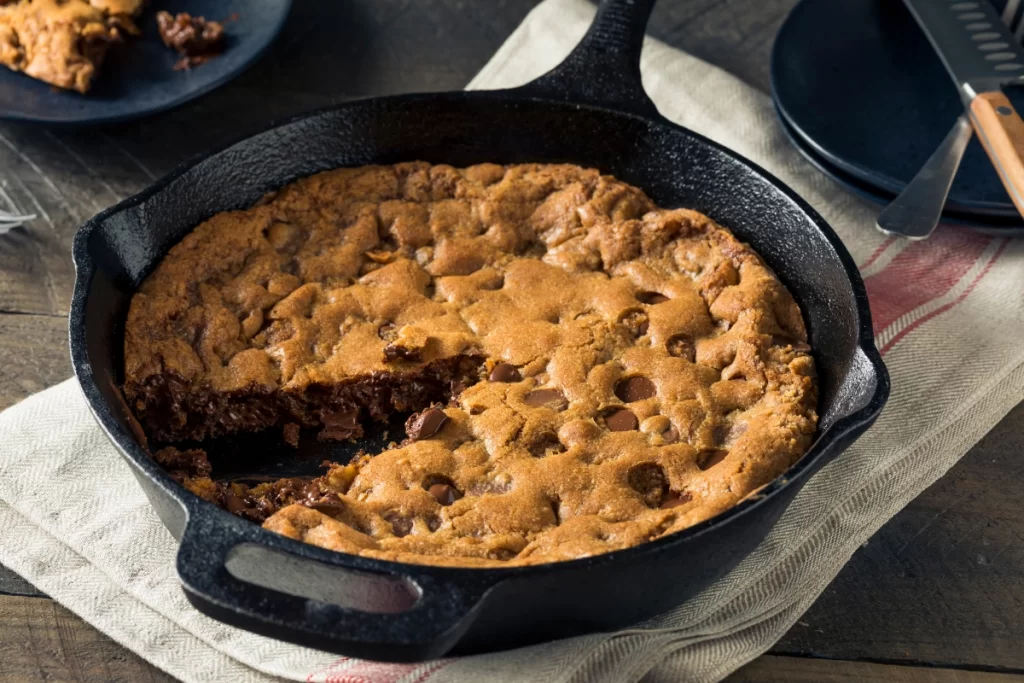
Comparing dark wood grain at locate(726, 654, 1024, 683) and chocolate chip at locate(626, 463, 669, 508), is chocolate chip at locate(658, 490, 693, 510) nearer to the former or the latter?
chocolate chip at locate(626, 463, 669, 508)

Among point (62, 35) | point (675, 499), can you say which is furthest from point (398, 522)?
point (62, 35)

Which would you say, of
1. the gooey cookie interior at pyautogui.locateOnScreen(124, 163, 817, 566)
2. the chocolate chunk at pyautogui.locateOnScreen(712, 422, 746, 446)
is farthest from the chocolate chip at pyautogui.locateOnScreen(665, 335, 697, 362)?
the chocolate chunk at pyautogui.locateOnScreen(712, 422, 746, 446)

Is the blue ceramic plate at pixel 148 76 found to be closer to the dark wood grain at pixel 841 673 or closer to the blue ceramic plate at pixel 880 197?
the blue ceramic plate at pixel 880 197

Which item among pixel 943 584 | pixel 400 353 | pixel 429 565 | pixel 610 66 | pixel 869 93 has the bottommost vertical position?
pixel 943 584

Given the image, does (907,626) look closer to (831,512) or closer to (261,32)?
(831,512)

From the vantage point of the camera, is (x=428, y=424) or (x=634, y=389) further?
(x=634, y=389)

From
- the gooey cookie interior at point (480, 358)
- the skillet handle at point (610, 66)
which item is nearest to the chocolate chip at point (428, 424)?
the gooey cookie interior at point (480, 358)

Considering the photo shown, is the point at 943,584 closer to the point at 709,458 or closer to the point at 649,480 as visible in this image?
the point at 709,458
